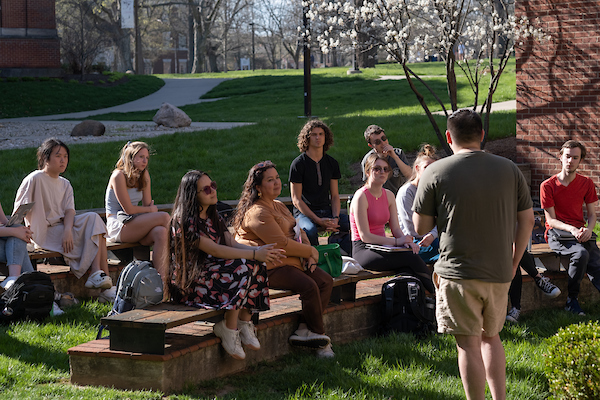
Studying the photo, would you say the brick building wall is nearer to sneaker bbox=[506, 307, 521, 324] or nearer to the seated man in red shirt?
the seated man in red shirt

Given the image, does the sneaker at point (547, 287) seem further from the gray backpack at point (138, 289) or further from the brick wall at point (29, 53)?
the brick wall at point (29, 53)

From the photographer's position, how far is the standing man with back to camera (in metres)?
3.69

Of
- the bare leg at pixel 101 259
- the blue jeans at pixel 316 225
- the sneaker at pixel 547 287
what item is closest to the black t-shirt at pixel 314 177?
the blue jeans at pixel 316 225

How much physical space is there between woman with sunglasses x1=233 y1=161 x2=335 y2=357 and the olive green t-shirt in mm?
1574

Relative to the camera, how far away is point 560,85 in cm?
1069

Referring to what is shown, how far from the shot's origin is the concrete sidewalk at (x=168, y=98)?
26.1m

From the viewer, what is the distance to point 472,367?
377cm

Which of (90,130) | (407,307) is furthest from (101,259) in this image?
(90,130)

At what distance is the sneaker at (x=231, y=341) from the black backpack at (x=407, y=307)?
1.52 metres

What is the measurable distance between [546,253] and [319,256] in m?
2.63

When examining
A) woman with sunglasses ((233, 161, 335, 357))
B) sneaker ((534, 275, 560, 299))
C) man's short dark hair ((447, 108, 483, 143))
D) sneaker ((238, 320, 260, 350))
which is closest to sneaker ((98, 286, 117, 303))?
woman with sunglasses ((233, 161, 335, 357))

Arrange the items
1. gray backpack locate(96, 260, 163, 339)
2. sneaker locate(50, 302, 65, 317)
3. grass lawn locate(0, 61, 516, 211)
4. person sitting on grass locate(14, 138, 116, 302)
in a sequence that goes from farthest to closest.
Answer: grass lawn locate(0, 61, 516, 211), person sitting on grass locate(14, 138, 116, 302), sneaker locate(50, 302, 65, 317), gray backpack locate(96, 260, 163, 339)

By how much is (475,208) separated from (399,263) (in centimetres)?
237

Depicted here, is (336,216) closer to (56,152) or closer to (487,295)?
→ (56,152)
